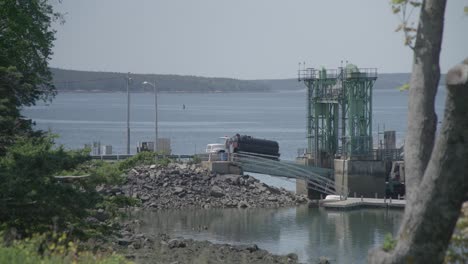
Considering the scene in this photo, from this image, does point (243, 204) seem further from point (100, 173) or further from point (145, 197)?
Result: point (100, 173)

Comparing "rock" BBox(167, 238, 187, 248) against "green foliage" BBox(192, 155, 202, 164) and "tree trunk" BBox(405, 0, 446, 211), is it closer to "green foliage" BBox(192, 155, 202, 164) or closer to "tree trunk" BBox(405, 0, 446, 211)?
"tree trunk" BBox(405, 0, 446, 211)

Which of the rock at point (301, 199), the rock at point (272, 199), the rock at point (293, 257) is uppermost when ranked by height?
the rock at point (293, 257)

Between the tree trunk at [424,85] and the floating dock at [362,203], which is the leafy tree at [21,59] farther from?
the floating dock at [362,203]

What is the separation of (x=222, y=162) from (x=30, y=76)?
27.3m

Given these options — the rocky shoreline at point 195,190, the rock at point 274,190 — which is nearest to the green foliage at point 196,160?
the rocky shoreline at point 195,190

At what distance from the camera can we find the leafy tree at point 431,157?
7.62m

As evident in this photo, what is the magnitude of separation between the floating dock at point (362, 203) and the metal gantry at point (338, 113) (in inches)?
159

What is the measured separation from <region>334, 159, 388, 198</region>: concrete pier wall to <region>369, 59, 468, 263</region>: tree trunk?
4037cm

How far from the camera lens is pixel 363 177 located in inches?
1907

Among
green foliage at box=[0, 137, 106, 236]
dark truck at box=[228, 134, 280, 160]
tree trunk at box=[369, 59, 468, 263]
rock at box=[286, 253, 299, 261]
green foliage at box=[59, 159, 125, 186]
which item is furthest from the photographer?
dark truck at box=[228, 134, 280, 160]

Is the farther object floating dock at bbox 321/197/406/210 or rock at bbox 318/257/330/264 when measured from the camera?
floating dock at bbox 321/197/406/210

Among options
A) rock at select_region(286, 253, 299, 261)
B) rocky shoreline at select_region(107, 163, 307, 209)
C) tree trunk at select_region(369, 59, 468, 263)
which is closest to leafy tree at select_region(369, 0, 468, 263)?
tree trunk at select_region(369, 59, 468, 263)

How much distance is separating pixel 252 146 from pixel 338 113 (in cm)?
547

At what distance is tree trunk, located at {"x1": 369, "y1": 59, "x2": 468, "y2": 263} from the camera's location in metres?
7.57
